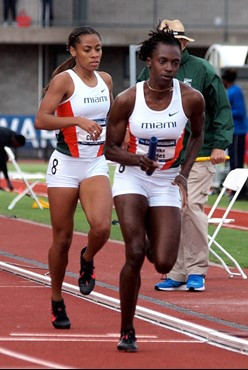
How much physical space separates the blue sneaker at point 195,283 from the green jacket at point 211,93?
111cm

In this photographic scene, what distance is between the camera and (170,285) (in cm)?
1207

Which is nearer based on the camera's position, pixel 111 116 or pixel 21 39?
pixel 111 116

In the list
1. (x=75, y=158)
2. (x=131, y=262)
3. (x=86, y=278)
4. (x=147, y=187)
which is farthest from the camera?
(x=86, y=278)

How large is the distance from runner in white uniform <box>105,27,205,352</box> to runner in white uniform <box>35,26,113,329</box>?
0.72 meters

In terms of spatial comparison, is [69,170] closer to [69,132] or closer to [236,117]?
[69,132]

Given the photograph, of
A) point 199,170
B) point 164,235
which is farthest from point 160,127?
point 199,170

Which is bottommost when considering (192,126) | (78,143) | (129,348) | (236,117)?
(236,117)

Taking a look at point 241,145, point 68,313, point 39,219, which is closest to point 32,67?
point 241,145

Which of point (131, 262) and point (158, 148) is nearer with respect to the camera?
point (131, 262)

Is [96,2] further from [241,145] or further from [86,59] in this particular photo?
[86,59]

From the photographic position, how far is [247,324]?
994 centimetres

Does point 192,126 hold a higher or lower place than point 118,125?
lower

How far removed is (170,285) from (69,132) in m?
2.80

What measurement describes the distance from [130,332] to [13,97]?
40.4 meters
